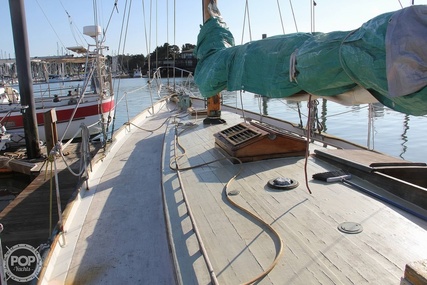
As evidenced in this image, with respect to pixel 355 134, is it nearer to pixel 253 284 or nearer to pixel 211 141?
pixel 211 141

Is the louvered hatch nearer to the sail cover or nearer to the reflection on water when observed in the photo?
the sail cover

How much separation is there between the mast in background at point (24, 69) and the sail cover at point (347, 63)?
25.1 ft

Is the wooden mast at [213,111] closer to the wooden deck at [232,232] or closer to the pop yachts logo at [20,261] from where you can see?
the wooden deck at [232,232]

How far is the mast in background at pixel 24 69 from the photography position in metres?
9.27

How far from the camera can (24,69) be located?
31.2 feet

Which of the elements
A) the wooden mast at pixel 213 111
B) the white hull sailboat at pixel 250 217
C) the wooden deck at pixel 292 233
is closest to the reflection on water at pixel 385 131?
the wooden mast at pixel 213 111

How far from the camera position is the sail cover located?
Result: 173 centimetres

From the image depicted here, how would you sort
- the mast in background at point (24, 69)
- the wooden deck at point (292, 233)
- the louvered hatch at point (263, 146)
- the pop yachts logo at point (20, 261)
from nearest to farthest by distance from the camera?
the wooden deck at point (292, 233), the pop yachts logo at point (20, 261), the louvered hatch at point (263, 146), the mast in background at point (24, 69)

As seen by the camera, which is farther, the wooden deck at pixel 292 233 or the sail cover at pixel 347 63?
the wooden deck at pixel 292 233

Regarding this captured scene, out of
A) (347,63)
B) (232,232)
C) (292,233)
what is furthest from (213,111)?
(347,63)

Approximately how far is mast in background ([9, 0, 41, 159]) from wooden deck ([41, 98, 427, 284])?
19.7 ft

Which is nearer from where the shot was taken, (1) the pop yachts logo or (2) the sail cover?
(2) the sail cover

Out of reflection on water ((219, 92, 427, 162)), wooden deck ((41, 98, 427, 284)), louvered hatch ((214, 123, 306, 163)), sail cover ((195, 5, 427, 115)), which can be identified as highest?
sail cover ((195, 5, 427, 115))

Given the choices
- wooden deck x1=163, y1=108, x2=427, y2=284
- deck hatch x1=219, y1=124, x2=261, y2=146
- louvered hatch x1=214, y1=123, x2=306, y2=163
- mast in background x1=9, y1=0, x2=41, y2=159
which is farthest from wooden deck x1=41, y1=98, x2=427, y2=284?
mast in background x1=9, y1=0, x2=41, y2=159
